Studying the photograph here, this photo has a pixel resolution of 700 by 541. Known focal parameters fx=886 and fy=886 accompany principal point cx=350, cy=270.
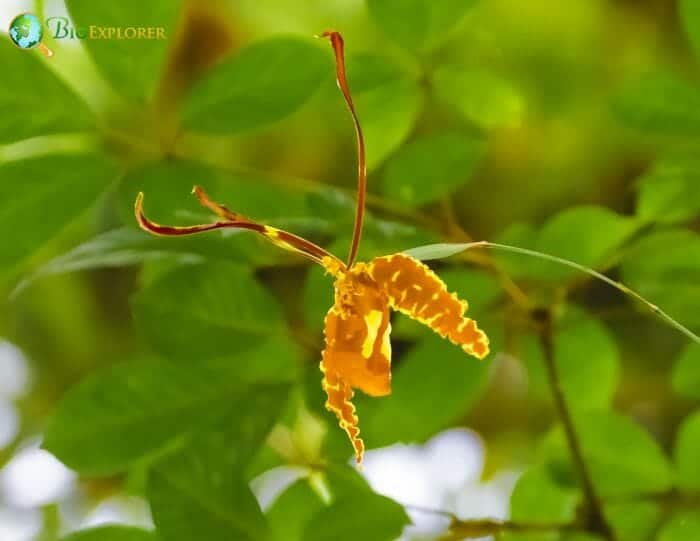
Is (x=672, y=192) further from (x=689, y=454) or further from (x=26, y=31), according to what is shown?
(x=26, y=31)

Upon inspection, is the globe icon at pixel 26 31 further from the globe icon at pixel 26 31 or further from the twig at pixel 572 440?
the twig at pixel 572 440

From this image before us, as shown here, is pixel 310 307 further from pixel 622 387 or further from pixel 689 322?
pixel 622 387

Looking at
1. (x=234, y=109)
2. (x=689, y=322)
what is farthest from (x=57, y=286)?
(x=689, y=322)

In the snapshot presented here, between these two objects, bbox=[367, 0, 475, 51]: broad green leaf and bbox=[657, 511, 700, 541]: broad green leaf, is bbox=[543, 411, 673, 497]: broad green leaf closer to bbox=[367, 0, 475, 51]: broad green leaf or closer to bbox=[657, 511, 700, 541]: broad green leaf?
bbox=[657, 511, 700, 541]: broad green leaf

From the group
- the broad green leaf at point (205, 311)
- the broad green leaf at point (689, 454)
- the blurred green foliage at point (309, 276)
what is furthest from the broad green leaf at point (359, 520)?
the broad green leaf at point (689, 454)

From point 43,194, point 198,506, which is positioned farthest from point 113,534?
point 43,194
